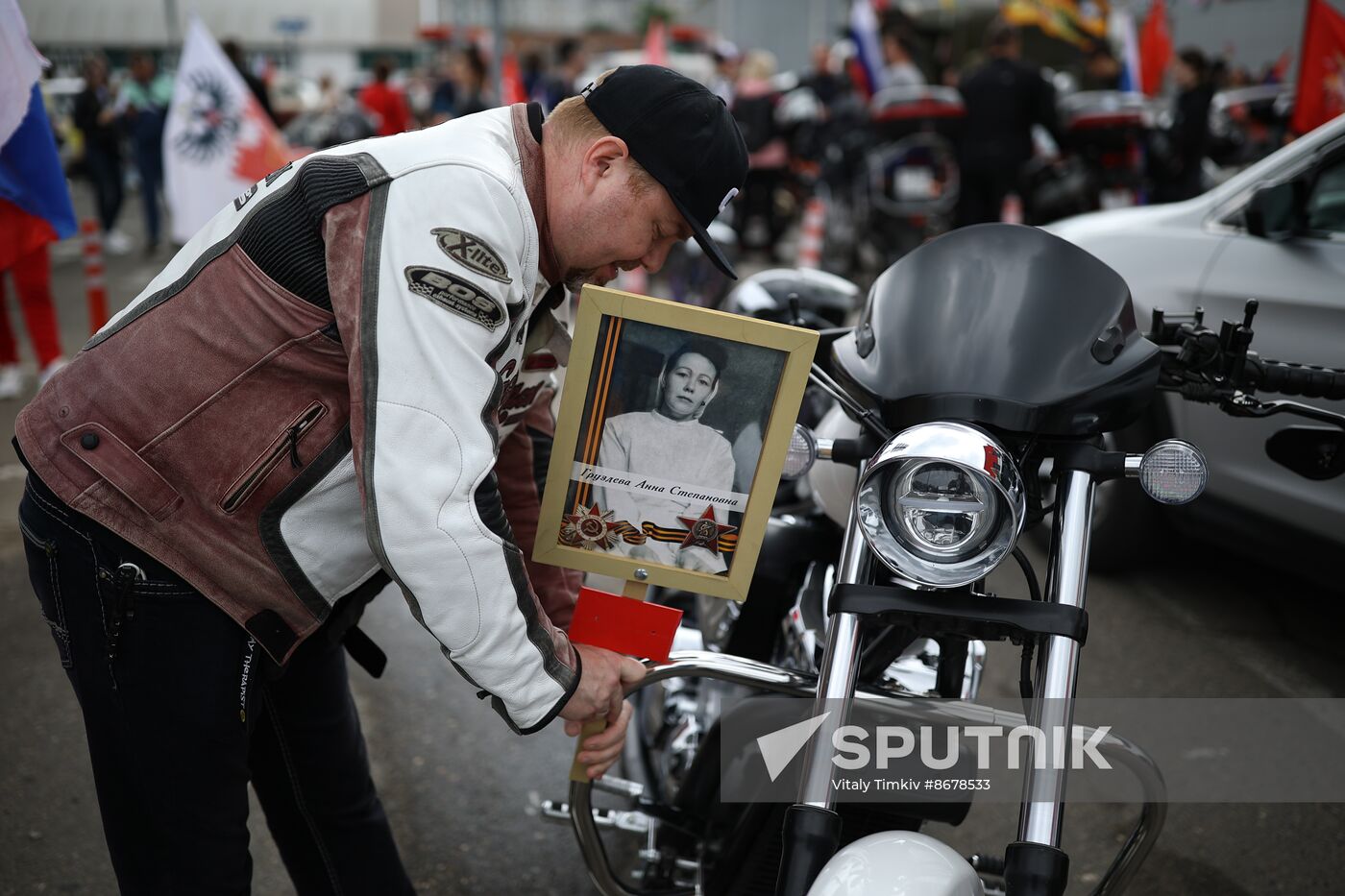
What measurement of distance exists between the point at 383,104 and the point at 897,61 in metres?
5.28

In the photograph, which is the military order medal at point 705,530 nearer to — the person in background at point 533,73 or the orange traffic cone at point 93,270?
the orange traffic cone at point 93,270

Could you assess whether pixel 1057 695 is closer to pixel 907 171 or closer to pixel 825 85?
pixel 907 171

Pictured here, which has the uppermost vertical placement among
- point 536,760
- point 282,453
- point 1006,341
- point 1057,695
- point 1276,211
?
point 1006,341

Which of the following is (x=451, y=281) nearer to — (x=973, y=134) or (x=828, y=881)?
(x=828, y=881)

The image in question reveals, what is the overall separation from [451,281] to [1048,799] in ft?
3.08

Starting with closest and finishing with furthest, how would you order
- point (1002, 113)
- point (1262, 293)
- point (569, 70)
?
1. point (1262, 293)
2. point (1002, 113)
3. point (569, 70)

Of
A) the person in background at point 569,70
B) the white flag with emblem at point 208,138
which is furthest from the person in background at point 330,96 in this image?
the white flag with emblem at point 208,138

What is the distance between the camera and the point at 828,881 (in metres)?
1.30

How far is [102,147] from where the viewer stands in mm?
11164

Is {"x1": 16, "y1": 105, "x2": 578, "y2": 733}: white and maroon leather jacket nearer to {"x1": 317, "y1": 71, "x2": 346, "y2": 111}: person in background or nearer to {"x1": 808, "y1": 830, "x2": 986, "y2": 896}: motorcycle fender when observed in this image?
{"x1": 808, "y1": 830, "x2": 986, "y2": 896}: motorcycle fender

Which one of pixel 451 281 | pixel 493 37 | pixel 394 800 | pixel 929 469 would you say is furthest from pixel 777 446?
pixel 493 37

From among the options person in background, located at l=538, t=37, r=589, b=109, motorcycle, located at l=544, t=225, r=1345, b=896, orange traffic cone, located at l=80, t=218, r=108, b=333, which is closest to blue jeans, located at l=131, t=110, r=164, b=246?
person in background, located at l=538, t=37, r=589, b=109
